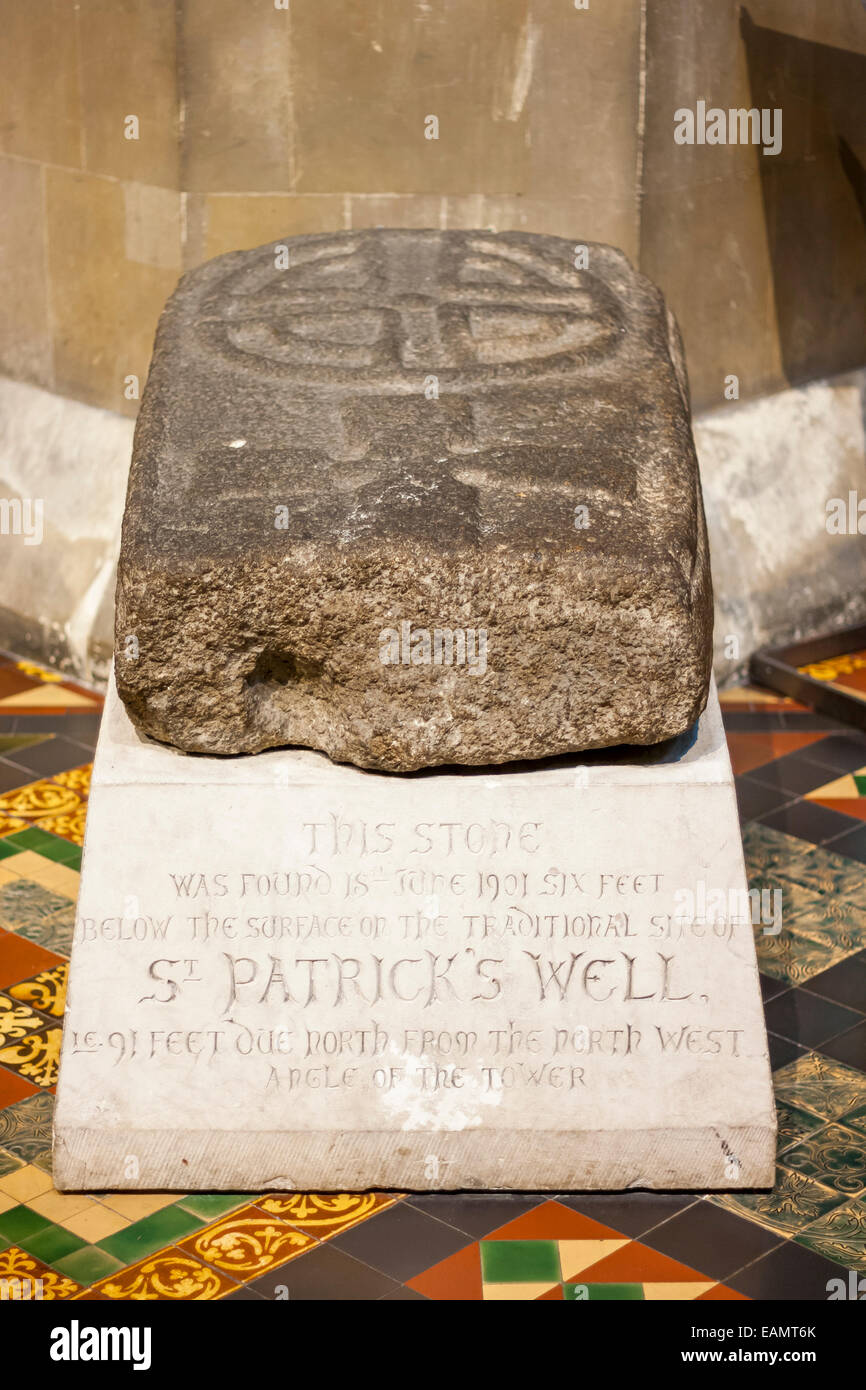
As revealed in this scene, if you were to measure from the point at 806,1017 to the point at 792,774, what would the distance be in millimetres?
1034

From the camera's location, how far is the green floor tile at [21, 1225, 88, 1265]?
3.02 metres

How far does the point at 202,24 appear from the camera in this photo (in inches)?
183

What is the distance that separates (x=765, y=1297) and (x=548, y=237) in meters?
2.33

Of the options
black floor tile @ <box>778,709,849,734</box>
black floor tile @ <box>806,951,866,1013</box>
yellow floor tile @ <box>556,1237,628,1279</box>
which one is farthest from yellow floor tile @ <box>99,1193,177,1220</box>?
black floor tile @ <box>778,709,849,734</box>

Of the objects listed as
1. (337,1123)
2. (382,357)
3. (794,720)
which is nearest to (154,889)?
(337,1123)

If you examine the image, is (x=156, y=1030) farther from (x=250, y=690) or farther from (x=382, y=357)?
(x=382, y=357)

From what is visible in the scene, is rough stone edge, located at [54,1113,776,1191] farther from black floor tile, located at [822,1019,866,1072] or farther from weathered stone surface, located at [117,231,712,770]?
weathered stone surface, located at [117,231,712,770]

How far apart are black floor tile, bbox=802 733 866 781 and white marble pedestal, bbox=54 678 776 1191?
154 cm

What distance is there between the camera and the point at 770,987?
3764mm

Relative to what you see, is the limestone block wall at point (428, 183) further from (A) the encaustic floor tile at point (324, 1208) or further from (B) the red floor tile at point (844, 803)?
(A) the encaustic floor tile at point (324, 1208)

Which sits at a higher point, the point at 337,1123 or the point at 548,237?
the point at 548,237

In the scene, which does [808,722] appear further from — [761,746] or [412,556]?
[412,556]

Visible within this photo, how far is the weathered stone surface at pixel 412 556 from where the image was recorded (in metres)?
2.97

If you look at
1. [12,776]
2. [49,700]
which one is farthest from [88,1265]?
[49,700]
